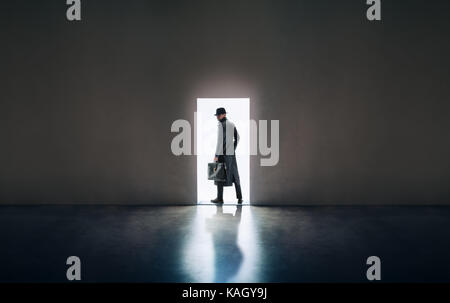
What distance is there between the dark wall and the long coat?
0.53 meters

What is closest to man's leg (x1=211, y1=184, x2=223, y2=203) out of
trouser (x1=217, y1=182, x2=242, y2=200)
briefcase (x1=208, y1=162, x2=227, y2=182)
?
trouser (x1=217, y1=182, x2=242, y2=200)

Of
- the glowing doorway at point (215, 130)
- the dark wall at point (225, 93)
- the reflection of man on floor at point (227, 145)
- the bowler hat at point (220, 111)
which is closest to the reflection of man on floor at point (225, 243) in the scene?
the reflection of man on floor at point (227, 145)

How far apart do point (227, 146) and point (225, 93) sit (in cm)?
103

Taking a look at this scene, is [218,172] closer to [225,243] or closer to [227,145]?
[227,145]

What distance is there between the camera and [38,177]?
17.7 feet

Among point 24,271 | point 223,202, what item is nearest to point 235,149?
point 223,202

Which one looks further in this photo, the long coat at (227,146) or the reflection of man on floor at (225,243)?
the long coat at (227,146)

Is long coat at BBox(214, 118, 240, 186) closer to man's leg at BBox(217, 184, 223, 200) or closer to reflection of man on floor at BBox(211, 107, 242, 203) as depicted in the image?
reflection of man on floor at BBox(211, 107, 242, 203)

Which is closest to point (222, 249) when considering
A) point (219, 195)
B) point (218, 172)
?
point (218, 172)

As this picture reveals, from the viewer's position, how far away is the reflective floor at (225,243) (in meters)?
2.55

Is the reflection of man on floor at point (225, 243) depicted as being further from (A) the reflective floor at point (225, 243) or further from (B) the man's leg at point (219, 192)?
(B) the man's leg at point (219, 192)

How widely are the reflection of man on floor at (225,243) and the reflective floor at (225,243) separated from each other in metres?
0.01

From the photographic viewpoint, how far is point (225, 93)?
5.35m

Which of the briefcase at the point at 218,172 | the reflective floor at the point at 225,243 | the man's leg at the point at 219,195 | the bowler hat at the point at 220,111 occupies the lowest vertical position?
the reflective floor at the point at 225,243
